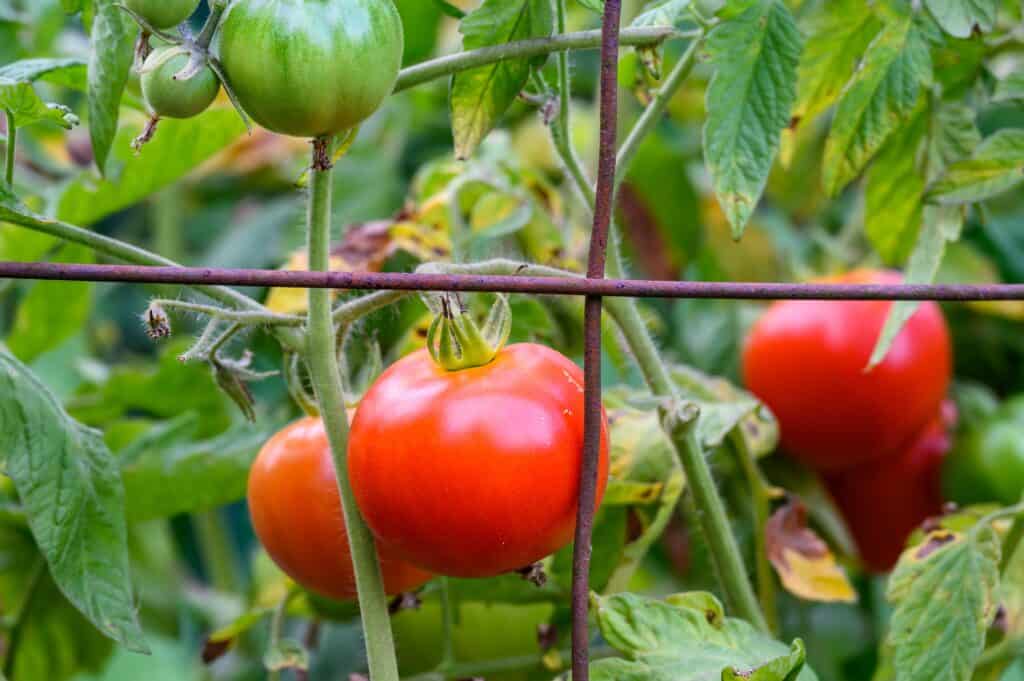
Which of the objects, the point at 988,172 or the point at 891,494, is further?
the point at 891,494

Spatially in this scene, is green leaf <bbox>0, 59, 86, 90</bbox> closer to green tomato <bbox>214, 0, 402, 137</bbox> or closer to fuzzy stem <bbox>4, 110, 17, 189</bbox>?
fuzzy stem <bbox>4, 110, 17, 189</bbox>

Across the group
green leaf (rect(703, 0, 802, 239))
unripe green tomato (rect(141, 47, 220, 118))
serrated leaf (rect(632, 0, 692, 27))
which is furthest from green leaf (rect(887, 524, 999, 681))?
unripe green tomato (rect(141, 47, 220, 118))

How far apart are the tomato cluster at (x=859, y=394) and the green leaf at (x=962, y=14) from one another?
0.43m

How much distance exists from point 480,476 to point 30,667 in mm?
635

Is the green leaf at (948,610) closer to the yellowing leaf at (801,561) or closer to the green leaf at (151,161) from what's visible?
the yellowing leaf at (801,561)

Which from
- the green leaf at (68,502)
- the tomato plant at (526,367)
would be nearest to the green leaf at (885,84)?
the tomato plant at (526,367)

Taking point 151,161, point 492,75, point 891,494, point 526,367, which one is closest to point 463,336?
point 526,367

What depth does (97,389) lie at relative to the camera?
43.1 inches

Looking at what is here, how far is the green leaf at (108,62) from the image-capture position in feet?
1.89

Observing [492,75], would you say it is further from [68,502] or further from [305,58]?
[68,502]

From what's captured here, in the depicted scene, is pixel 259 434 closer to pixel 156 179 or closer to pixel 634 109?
pixel 156 179

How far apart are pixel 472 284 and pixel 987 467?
0.81m

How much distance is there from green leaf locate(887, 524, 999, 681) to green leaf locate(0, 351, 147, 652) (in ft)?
1.33

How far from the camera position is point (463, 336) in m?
0.58
